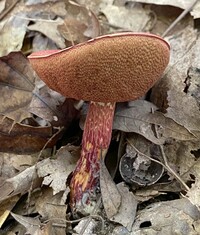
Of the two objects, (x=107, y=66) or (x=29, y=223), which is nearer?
(x=107, y=66)

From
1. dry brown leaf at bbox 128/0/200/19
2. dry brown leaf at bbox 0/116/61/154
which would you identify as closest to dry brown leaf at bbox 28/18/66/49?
dry brown leaf at bbox 128/0/200/19

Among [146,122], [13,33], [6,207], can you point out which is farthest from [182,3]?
[6,207]

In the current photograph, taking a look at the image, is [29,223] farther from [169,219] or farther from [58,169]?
[169,219]

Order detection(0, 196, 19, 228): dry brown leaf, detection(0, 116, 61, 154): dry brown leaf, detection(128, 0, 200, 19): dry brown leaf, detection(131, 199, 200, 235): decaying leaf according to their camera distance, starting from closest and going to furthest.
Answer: detection(131, 199, 200, 235): decaying leaf → detection(0, 196, 19, 228): dry brown leaf → detection(0, 116, 61, 154): dry brown leaf → detection(128, 0, 200, 19): dry brown leaf

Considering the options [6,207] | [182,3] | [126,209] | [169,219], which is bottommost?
[6,207]

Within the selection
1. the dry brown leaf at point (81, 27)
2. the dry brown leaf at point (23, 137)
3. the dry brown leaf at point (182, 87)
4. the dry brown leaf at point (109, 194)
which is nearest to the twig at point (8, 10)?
the dry brown leaf at point (81, 27)

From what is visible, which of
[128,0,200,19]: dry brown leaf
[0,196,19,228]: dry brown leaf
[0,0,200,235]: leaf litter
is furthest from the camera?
[128,0,200,19]: dry brown leaf

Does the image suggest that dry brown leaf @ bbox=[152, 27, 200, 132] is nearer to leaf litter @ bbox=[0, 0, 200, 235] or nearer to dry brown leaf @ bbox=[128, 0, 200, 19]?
leaf litter @ bbox=[0, 0, 200, 235]

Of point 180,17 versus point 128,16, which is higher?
point 180,17
